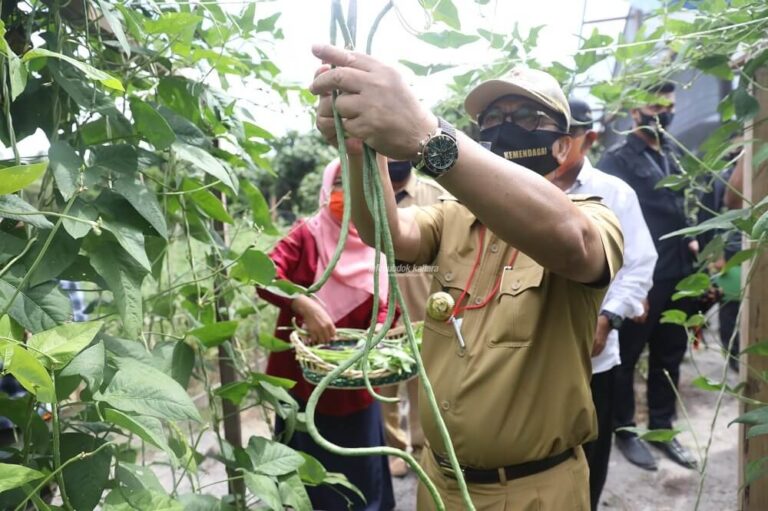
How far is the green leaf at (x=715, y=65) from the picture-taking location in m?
1.63

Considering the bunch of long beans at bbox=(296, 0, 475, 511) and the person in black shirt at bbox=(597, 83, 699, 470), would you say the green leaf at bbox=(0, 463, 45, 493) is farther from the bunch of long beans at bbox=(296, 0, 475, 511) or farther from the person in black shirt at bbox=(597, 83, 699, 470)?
the person in black shirt at bbox=(597, 83, 699, 470)

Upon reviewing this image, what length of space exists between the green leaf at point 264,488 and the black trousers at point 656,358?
2.81 m

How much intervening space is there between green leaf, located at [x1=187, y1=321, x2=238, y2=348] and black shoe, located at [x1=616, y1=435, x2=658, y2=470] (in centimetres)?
308

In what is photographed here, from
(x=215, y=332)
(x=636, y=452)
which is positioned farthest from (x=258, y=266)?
(x=636, y=452)

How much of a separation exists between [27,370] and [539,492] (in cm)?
115

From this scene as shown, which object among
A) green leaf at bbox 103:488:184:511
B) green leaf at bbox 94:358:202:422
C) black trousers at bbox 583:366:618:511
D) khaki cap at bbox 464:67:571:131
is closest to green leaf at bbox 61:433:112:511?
green leaf at bbox 103:488:184:511

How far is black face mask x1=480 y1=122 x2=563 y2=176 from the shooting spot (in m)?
1.57

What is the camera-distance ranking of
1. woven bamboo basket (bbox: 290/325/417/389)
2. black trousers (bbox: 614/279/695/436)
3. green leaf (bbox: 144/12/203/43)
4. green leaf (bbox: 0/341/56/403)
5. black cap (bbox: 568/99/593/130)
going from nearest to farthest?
green leaf (bbox: 0/341/56/403)
green leaf (bbox: 144/12/203/43)
woven bamboo basket (bbox: 290/325/417/389)
black cap (bbox: 568/99/593/130)
black trousers (bbox: 614/279/695/436)

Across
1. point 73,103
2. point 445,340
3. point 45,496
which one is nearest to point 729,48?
point 445,340

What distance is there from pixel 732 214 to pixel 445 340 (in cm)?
74

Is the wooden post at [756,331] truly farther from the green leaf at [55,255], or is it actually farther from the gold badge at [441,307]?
the green leaf at [55,255]

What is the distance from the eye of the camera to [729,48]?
1.66 meters

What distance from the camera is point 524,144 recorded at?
1.57 metres

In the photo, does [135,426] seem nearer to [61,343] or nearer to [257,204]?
[61,343]
